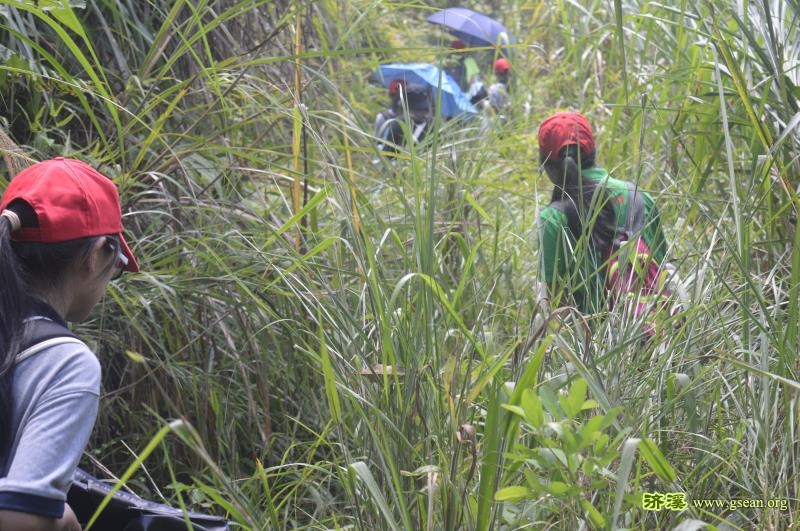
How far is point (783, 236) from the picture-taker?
2.86m

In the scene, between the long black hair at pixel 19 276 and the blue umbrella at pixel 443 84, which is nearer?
the long black hair at pixel 19 276

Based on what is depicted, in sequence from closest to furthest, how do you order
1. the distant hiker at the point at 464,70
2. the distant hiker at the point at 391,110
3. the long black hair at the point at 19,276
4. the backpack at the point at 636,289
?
the long black hair at the point at 19,276 < the backpack at the point at 636,289 < the distant hiker at the point at 391,110 < the distant hiker at the point at 464,70

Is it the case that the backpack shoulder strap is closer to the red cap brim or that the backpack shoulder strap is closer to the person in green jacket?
the red cap brim

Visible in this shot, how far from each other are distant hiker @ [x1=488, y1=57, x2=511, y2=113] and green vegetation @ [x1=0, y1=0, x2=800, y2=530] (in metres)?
1.70

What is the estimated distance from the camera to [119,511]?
1.69 metres

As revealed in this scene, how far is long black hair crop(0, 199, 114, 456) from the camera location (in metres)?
1.58

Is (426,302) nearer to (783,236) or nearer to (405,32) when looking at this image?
A: (783,236)

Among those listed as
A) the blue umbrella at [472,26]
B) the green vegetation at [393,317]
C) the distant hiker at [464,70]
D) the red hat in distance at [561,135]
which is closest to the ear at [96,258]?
the green vegetation at [393,317]

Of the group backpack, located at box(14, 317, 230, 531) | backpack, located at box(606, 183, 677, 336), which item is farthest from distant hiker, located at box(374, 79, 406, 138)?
backpack, located at box(14, 317, 230, 531)

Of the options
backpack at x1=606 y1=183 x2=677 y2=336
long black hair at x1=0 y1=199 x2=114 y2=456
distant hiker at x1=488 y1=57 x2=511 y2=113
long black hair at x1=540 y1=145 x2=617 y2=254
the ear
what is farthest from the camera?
distant hiker at x1=488 y1=57 x2=511 y2=113

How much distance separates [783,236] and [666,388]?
95 cm

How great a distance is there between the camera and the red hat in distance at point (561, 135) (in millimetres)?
3188

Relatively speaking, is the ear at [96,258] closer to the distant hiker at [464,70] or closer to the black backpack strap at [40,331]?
the black backpack strap at [40,331]

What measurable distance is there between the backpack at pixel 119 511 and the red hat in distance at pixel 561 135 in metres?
1.82
